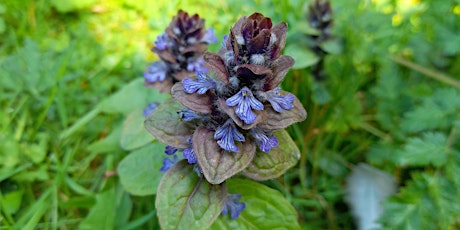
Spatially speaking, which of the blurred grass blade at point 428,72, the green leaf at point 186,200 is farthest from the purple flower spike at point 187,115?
the blurred grass blade at point 428,72

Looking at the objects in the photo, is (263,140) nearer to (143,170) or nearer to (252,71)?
(252,71)

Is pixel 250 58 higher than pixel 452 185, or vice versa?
pixel 250 58

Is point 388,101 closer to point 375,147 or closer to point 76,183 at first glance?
point 375,147

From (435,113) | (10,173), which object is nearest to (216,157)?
(10,173)

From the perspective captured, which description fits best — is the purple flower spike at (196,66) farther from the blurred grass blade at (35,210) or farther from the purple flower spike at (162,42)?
the blurred grass blade at (35,210)

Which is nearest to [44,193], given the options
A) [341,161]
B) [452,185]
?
[341,161]

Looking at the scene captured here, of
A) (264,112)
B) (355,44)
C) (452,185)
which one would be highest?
(264,112)
